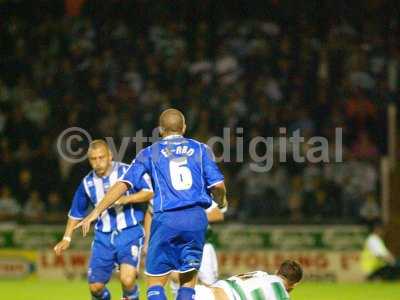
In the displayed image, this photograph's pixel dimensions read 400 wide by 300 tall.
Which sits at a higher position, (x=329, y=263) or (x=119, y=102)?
(x=119, y=102)

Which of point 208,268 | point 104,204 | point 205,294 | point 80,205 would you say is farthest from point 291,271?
point 80,205

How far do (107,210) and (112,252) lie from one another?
452 millimetres

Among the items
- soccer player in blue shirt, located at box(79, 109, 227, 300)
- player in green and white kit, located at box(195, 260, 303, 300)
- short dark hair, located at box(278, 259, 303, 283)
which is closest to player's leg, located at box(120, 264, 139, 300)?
player in green and white kit, located at box(195, 260, 303, 300)

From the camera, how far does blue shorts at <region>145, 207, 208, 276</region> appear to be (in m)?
8.53

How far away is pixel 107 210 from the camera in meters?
10.5

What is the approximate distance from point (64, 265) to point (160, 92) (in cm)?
394

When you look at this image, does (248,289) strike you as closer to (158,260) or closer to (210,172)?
(158,260)

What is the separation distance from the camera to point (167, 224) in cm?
853

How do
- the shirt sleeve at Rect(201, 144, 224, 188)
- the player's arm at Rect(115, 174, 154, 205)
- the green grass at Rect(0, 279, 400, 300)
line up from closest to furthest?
the shirt sleeve at Rect(201, 144, 224, 188) → the player's arm at Rect(115, 174, 154, 205) → the green grass at Rect(0, 279, 400, 300)

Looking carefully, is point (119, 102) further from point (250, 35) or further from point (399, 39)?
point (399, 39)

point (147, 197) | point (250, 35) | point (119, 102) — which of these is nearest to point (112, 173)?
point (147, 197)

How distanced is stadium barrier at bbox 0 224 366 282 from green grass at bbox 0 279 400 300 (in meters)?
0.46

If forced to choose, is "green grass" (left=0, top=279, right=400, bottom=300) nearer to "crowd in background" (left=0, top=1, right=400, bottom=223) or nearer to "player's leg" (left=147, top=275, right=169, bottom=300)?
"crowd in background" (left=0, top=1, right=400, bottom=223)

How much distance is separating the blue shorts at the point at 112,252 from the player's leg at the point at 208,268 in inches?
29.5
